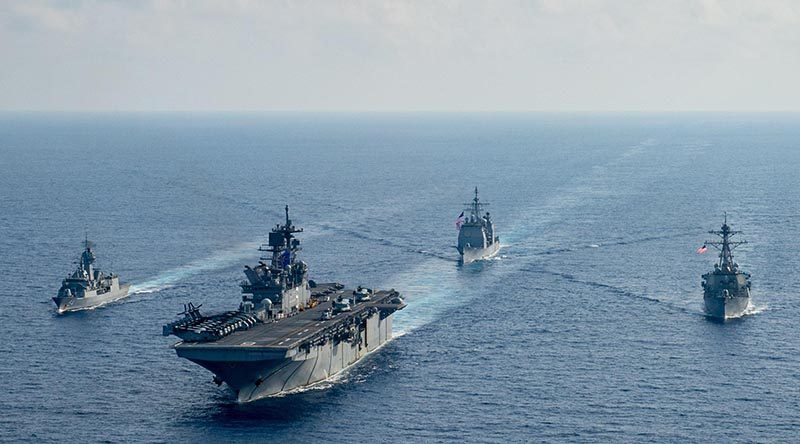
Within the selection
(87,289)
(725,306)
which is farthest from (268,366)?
(725,306)

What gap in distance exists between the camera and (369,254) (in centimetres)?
11206

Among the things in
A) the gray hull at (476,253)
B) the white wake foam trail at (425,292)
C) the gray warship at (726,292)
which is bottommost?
the white wake foam trail at (425,292)

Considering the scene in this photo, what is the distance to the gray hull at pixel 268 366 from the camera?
65.4 metres

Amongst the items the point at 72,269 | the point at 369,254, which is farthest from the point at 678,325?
the point at 72,269

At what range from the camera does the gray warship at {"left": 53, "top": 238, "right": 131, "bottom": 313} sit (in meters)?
90.5

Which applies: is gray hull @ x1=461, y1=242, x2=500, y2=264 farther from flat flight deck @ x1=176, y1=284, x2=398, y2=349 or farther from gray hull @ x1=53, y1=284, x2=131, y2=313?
gray hull @ x1=53, y1=284, x2=131, y2=313

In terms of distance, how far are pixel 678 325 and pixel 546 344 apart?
1065 cm

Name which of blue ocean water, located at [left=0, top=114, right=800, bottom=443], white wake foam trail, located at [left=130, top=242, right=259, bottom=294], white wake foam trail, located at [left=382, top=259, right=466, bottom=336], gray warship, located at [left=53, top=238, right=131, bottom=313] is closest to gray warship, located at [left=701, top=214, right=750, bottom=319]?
blue ocean water, located at [left=0, top=114, right=800, bottom=443]

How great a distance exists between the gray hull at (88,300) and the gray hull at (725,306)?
42143mm

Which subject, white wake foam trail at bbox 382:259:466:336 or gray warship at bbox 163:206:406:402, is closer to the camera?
gray warship at bbox 163:206:406:402

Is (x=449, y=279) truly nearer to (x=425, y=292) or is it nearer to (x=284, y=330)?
(x=425, y=292)

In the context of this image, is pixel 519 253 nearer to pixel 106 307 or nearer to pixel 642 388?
pixel 106 307

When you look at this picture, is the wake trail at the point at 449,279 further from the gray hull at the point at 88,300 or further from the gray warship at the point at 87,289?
the gray warship at the point at 87,289

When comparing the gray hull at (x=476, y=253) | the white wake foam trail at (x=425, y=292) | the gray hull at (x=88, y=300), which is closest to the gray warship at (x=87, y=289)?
the gray hull at (x=88, y=300)
